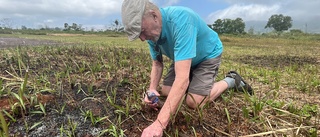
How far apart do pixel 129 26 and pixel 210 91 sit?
49.9 inches

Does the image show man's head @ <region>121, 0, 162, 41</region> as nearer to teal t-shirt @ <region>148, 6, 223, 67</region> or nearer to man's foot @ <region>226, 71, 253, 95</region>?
teal t-shirt @ <region>148, 6, 223, 67</region>

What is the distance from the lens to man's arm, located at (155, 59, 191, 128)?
191cm

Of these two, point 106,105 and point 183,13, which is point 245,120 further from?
point 106,105

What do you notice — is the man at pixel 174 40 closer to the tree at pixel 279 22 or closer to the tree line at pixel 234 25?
the tree line at pixel 234 25

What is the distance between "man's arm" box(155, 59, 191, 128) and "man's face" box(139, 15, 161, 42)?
34 cm

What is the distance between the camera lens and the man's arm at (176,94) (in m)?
1.91

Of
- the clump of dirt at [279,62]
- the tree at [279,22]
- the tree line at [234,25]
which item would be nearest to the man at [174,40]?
the clump of dirt at [279,62]

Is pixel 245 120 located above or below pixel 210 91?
below

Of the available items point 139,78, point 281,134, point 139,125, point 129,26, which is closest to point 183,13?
point 129,26

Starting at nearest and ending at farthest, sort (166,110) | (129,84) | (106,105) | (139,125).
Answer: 1. (166,110)
2. (139,125)
3. (106,105)
4. (129,84)

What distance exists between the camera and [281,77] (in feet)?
13.7

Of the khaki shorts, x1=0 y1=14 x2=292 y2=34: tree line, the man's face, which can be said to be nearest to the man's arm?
the man's face

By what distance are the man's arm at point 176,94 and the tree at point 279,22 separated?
309 feet

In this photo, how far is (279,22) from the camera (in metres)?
87.6
